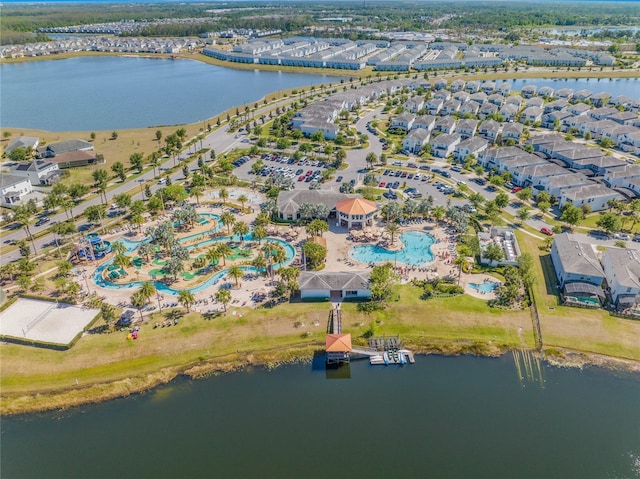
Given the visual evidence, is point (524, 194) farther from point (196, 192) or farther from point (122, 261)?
point (122, 261)

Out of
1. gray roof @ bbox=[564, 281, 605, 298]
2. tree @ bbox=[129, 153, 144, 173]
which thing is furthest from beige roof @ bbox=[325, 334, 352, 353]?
tree @ bbox=[129, 153, 144, 173]

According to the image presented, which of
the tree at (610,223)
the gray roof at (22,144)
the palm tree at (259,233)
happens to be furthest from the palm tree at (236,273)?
the gray roof at (22,144)

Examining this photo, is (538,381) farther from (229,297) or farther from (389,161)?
(389,161)

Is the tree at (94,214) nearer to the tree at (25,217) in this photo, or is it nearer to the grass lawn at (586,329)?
the tree at (25,217)

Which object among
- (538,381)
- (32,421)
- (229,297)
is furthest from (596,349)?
(32,421)

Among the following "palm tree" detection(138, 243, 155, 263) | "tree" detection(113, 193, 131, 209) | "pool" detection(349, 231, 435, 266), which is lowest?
"pool" detection(349, 231, 435, 266)

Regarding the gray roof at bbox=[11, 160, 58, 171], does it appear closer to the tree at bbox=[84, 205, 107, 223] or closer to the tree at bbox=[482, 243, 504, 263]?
the tree at bbox=[84, 205, 107, 223]

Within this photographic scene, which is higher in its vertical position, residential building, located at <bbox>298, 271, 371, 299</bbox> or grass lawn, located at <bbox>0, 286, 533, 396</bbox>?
residential building, located at <bbox>298, 271, 371, 299</bbox>
